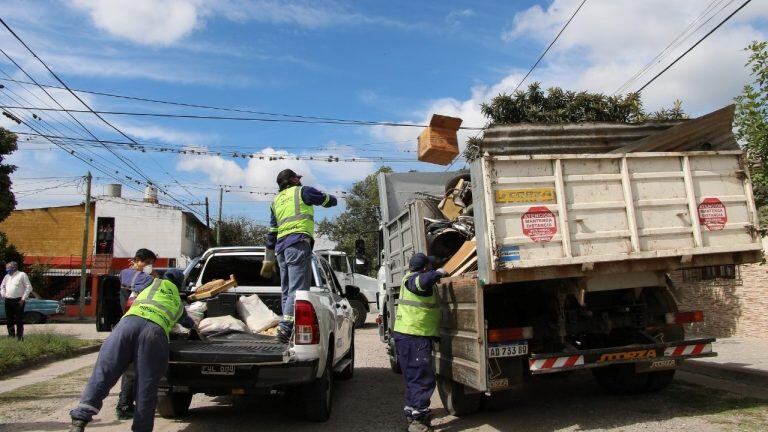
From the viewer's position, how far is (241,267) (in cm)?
742

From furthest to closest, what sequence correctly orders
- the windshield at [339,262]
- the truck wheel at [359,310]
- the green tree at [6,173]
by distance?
the windshield at [339,262] → the truck wheel at [359,310] → the green tree at [6,173]

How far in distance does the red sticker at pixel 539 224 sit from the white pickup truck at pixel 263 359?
1.99 metres

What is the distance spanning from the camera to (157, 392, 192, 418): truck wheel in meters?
5.97

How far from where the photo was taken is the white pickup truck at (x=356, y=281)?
1850 centimetres

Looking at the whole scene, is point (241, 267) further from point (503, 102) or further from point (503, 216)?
point (503, 102)

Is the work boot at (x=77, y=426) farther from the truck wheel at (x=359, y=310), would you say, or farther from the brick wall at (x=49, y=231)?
the brick wall at (x=49, y=231)

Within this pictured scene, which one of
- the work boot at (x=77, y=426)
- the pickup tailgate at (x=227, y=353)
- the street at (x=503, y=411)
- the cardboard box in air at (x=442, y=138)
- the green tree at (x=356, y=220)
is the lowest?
the street at (x=503, y=411)

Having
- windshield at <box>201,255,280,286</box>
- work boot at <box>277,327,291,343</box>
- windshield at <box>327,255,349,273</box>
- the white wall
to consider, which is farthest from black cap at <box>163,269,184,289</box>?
the white wall

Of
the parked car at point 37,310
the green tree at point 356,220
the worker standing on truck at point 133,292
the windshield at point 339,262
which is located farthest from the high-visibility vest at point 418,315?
the green tree at point 356,220

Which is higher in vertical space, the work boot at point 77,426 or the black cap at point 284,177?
the black cap at point 284,177

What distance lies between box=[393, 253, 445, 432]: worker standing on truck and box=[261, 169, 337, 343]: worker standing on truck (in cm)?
103

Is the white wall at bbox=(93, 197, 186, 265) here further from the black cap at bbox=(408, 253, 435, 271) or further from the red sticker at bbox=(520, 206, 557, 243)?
the red sticker at bbox=(520, 206, 557, 243)

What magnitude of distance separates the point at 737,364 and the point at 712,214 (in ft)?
11.3

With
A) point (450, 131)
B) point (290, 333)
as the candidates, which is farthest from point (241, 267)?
point (450, 131)
